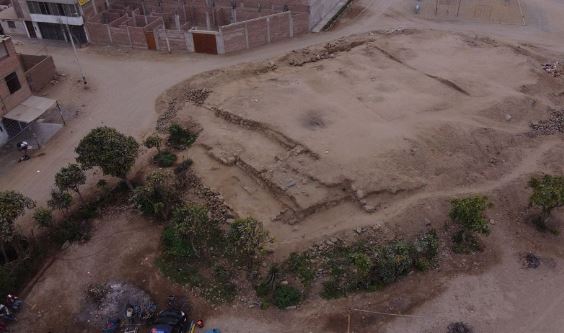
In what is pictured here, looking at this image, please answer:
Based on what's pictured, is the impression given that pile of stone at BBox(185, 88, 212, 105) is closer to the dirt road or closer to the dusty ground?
the dusty ground

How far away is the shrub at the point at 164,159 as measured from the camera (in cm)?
2852

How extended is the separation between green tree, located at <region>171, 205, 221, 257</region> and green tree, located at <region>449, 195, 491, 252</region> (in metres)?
12.5

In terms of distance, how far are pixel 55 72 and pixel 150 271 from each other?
2565cm

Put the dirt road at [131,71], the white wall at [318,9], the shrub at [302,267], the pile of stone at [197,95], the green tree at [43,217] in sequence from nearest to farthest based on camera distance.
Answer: the shrub at [302,267], the green tree at [43,217], the dirt road at [131,71], the pile of stone at [197,95], the white wall at [318,9]

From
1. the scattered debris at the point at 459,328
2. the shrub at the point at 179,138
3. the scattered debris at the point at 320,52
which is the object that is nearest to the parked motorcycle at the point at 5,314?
the shrub at the point at 179,138

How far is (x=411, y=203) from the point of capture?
24.9 metres

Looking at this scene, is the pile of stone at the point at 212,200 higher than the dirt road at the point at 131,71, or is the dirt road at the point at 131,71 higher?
the dirt road at the point at 131,71

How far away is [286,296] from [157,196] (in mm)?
9598

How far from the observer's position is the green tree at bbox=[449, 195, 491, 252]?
22.0 metres

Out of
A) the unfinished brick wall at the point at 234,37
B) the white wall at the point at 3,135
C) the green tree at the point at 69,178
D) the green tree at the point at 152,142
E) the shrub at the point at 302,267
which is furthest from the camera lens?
the unfinished brick wall at the point at 234,37

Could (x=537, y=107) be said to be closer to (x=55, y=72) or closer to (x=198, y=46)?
(x=198, y=46)

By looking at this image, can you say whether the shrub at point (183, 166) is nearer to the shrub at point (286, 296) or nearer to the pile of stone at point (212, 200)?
the pile of stone at point (212, 200)

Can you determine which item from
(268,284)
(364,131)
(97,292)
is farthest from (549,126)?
(97,292)

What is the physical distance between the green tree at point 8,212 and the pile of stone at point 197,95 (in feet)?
48.9
